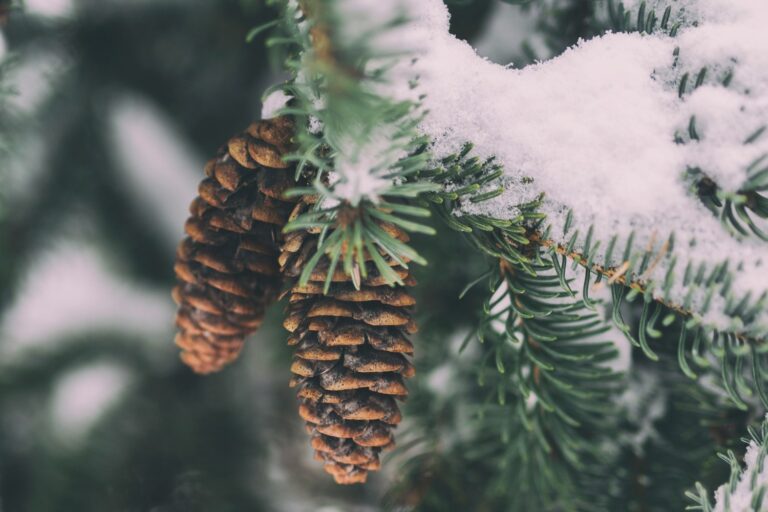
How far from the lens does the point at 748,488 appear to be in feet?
1.59

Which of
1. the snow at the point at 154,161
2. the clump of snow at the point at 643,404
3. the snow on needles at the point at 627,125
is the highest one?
the snow at the point at 154,161

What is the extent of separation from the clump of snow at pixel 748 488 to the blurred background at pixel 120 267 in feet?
1.45

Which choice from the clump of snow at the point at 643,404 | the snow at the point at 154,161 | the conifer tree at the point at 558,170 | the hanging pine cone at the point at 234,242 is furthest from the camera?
the snow at the point at 154,161

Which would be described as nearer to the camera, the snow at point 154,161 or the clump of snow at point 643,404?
the clump of snow at point 643,404

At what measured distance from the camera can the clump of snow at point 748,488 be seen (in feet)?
1.49

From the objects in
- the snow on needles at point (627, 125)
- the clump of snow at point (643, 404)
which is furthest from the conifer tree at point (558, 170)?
the clump of snow at point (643, 404)

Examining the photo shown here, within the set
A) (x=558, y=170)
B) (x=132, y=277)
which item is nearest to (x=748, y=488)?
(x=558, y=170)

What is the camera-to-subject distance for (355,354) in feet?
1.74

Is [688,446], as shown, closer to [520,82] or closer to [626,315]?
[626,315]

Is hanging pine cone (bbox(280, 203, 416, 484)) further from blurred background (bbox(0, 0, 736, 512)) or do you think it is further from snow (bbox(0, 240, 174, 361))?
snow (bbox(0, 240, 174, 361))

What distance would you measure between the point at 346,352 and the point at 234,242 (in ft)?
0.59

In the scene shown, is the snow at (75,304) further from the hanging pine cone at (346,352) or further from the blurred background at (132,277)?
the hanging pine cone at (346,352)

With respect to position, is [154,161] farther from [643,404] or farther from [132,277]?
[643,404]

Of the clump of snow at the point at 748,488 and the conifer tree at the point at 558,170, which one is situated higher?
the conifer tree at the point at 558,170
